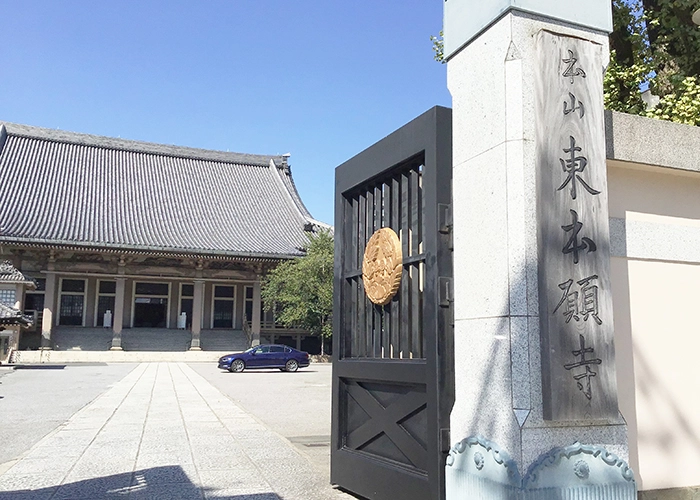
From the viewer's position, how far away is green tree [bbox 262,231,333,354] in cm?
2893

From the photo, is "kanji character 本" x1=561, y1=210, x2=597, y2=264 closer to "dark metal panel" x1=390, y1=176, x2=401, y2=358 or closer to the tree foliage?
"dark metal panel" x1=390, y1=176, x2=401, y2=358

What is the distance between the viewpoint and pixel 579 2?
11.9 feet

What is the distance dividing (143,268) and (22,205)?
6970 millimetres

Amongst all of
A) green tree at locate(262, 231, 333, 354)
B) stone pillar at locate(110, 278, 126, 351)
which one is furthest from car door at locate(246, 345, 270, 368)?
stone pillar at locate(110, 278, 126, 351)

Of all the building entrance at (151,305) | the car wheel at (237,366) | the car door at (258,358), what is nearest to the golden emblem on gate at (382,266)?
the car wheel at (237,366)

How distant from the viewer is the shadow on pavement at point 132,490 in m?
4.83

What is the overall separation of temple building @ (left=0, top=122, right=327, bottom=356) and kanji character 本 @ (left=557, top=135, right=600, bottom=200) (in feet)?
89.9

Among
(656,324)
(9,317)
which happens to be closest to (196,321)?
(9,317)

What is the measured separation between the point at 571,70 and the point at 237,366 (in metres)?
21.0

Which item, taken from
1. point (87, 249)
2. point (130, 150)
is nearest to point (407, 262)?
point (87, 249)

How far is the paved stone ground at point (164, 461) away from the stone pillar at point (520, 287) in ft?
7.06

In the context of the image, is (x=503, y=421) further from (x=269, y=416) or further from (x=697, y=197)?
(x=269, y=416)

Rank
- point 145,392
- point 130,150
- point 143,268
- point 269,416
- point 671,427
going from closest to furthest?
point 671,427 < point 269,416 < point 145,392 < point 143,268 < point 130,150

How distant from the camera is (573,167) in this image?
3.36 m
